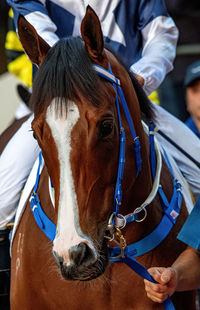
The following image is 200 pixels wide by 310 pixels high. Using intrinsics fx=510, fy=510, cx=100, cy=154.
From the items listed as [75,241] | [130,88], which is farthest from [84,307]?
[130,88]

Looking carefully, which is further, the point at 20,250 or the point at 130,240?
the point at 20,250

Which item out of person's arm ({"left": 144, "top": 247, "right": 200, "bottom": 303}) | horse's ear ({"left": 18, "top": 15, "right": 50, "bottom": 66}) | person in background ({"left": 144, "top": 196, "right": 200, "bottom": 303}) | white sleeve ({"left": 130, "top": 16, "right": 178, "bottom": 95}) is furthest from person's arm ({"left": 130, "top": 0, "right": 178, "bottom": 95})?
person's arm ({"left": 144, "top": 247, "right": 200, "bottom": 303})

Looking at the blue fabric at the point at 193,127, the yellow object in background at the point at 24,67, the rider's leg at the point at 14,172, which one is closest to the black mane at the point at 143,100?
the rider's leg at the point at 14,172

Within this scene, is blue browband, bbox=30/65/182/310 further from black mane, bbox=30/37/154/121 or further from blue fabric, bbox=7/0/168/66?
blue fabric, bbox=7/0/168/66

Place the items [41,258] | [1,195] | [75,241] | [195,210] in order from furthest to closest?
[1,195] → [41,258] → [195,210] → [75,241]

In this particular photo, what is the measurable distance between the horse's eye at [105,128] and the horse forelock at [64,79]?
86mm

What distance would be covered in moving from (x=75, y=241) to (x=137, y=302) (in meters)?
0.70

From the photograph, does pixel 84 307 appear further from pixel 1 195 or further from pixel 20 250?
pixel 1 195

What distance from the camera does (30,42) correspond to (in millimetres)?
2453

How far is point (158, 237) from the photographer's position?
2.55 metres

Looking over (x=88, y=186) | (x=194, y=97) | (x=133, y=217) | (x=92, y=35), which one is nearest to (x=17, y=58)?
(x=194, y=97)

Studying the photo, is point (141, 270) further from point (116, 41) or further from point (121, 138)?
point (116, 41)

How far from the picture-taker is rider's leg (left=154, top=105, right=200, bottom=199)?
10.1 ft

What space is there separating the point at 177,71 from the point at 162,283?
7.00 meters
